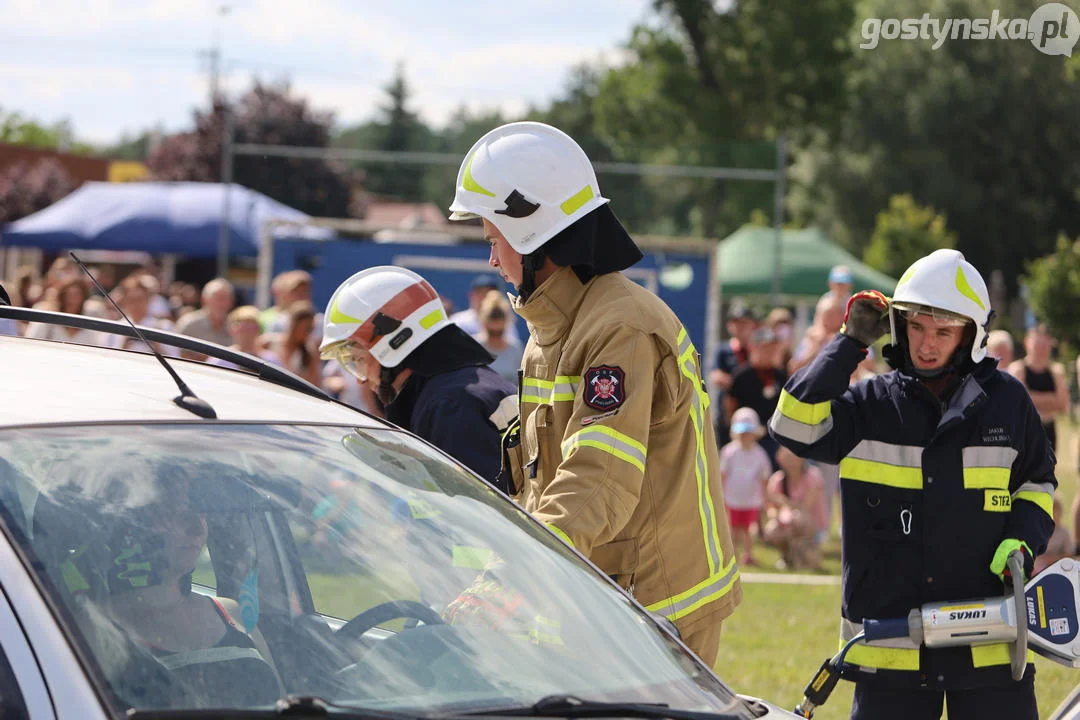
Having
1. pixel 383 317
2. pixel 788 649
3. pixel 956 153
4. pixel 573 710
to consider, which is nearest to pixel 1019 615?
pixel 573 710

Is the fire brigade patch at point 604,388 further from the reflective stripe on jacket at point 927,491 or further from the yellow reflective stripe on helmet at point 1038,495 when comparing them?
the yellow reflective stripe on helmet at point 1038,495

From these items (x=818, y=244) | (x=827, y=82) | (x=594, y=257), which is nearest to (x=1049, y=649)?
(x=594, y=257)

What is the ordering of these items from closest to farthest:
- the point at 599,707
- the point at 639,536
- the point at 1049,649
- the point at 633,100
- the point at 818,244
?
the point at 599,707
the point at 639,536
the point at 1049,649
the point at 818,244
the point at 633,100

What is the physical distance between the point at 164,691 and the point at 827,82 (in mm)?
39089

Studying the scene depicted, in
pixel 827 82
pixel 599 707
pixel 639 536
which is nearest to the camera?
pixel 599 707

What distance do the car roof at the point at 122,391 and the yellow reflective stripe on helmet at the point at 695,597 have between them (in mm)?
878

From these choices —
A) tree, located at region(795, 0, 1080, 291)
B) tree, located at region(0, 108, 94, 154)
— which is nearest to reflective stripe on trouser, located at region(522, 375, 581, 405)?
tree, located at region(795, 0, 1080, 291)

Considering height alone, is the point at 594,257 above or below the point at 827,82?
below

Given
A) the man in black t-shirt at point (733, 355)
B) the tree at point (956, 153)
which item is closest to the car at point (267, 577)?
the man in black t-shirt at point (733, 355)

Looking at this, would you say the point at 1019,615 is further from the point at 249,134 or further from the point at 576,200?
the point at 249,134

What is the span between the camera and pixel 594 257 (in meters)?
3.52

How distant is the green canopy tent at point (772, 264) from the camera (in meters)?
21.5

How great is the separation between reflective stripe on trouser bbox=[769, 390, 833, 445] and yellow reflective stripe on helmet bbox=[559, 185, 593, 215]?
1101 millimetres

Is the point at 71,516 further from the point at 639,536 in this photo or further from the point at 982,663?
the point at 982,663
